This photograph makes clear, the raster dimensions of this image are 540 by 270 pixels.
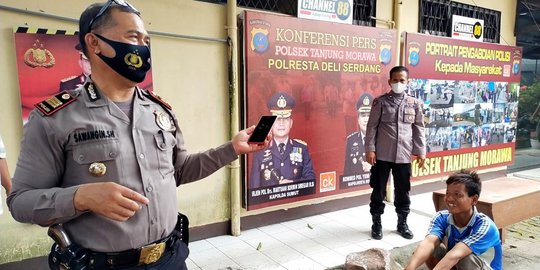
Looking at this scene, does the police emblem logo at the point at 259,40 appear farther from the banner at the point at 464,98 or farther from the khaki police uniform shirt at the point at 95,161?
the khaki police uniform shirt at the point at 95,161

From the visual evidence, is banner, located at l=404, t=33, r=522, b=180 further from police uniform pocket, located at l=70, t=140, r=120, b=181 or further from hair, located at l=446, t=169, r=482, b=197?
police uniform pocket, located at l=70, t=140, r=120, b=181

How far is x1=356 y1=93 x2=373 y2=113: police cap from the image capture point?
4.68 meters

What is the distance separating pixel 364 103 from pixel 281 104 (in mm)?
1252

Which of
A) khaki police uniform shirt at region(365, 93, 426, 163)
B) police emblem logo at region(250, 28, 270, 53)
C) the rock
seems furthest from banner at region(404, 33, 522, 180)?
the rock

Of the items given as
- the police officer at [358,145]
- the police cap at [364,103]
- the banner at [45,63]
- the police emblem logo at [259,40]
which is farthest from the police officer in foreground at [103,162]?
the police cap at [364,103]

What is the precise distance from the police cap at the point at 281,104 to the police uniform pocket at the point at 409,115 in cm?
117

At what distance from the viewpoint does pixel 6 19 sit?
8.89ft

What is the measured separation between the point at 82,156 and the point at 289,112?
10.1 ft

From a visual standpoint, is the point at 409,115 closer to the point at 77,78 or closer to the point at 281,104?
the point at 281,104

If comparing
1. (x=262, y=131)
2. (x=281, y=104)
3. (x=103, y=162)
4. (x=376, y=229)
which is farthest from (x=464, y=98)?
(x=103, y=162)

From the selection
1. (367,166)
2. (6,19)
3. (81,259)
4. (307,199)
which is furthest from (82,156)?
(367,166)

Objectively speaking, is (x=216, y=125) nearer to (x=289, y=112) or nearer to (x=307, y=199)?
(x=289, y=112)

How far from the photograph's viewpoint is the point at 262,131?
1633mm

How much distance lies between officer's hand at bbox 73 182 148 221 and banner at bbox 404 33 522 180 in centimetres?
472
